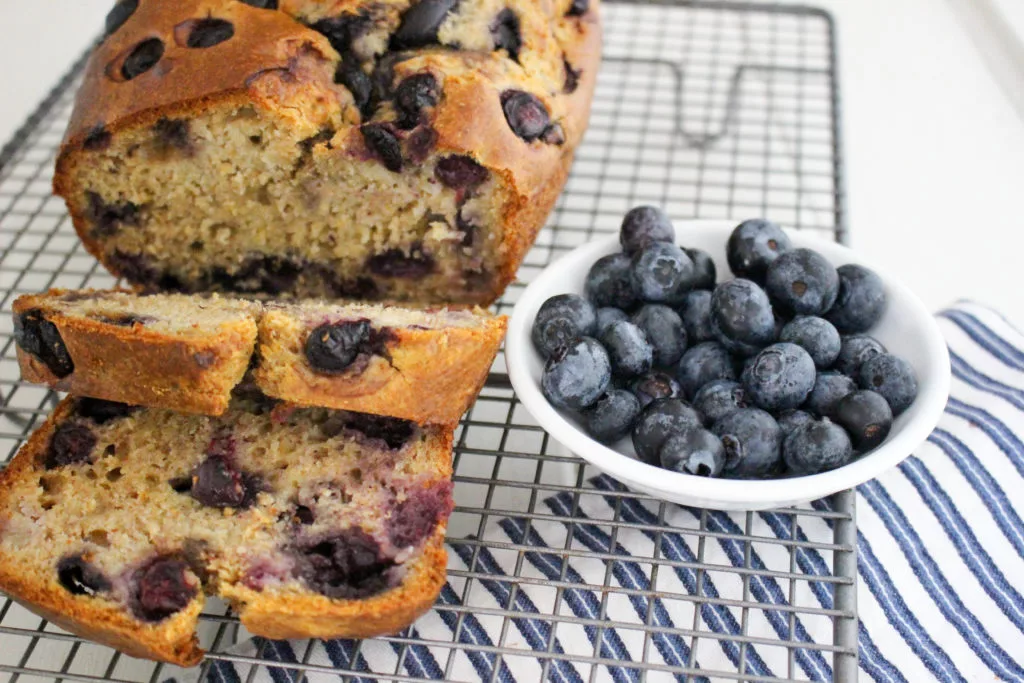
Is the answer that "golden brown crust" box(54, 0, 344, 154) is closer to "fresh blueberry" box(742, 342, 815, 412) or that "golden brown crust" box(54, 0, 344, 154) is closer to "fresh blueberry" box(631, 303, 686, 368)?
"fresh blueberry" box(631, 303, 686, 368)

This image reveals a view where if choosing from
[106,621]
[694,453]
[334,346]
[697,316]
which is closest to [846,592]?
[694,453]

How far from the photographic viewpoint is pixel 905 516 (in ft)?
6.59

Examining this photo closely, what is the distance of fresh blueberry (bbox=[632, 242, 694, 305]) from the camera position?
1974mm

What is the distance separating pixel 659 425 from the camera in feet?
5.74

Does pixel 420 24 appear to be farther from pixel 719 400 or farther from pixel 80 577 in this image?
pixel 80 577

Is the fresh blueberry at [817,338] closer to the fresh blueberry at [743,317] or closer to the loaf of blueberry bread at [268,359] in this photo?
the fresh blueberry at [743,317]

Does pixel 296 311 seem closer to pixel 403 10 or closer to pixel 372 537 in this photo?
pixel 372 537

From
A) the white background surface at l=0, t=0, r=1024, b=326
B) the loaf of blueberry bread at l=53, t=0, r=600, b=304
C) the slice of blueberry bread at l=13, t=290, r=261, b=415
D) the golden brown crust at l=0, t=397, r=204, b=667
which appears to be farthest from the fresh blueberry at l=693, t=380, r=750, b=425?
the white background surface at l=0, t=0, r=1024, b=326

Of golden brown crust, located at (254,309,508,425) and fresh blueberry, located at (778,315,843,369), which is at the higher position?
golden brown crust, located at (254,309,508,425)

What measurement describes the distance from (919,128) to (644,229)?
1943mm

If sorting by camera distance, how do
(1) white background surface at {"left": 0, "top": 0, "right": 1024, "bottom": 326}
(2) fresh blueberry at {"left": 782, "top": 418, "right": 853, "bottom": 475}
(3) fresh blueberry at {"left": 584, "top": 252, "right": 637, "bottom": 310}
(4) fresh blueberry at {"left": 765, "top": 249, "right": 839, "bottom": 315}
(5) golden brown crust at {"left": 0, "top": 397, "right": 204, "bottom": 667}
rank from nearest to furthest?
(5) golden brown crust at {"left": 0, "top": 397, "right": 204, "bottom": 667} < (2) fresh blueberry at {"left": 782, "top": 418, "right": 853, "bottom": 475} < (4) fresh blueberry at {"left": 765, "top": 249, "right": 839, "bottom": 315} < (3) fresh blueberry at {"left": 584, "top": 252, "right": 637, "bottom": 310} < (1) white background surface at {"left": 0, "top": 0, "right": 1024, "bottom": 326}

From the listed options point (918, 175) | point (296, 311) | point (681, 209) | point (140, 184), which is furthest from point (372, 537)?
point (918, 175)

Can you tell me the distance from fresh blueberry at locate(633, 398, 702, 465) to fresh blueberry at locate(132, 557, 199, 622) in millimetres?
768

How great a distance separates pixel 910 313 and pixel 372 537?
3.66 feet
